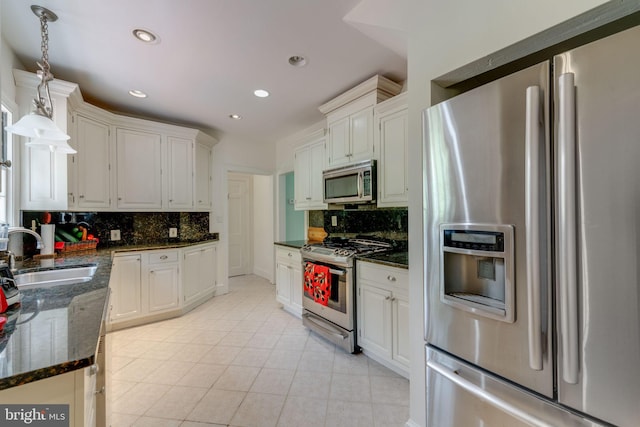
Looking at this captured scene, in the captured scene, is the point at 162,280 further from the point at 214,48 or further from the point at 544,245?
the point at 544,245

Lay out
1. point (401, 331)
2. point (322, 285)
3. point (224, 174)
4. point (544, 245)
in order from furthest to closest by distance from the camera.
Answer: point (224, 174) → point (322, 285) → point (401, 331) → point (544, 245)

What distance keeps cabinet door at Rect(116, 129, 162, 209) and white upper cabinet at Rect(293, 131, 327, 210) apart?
184cm

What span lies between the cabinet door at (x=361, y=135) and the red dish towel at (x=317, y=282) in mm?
1220

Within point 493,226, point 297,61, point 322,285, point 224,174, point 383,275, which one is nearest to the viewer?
point 493,226

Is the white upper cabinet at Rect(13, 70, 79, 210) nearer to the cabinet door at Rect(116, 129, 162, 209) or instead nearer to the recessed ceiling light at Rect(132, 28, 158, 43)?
the cabinet door at Rect(116, 129, 162, 209)

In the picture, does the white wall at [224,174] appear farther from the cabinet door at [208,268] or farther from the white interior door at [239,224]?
the white interior door at [239,224]

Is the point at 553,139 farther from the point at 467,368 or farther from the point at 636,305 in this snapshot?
the point at 467,368

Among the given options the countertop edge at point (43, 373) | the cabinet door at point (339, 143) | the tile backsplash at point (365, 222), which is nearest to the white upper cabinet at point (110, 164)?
the tile backsplash at point (365, 222)

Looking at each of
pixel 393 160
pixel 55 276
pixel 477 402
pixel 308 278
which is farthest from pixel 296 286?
pixel 477 402

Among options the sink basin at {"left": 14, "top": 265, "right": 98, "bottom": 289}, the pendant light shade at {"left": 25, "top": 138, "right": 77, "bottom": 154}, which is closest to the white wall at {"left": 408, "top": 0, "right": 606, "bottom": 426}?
the sink basin at {"left": 14, "top": 265, "right": 98, "bottom": 289}

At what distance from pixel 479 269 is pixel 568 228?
40 centimetres

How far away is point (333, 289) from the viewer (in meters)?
2.59

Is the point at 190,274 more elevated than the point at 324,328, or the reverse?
the point at 190,274

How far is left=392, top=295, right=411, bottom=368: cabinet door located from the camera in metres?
2.00
